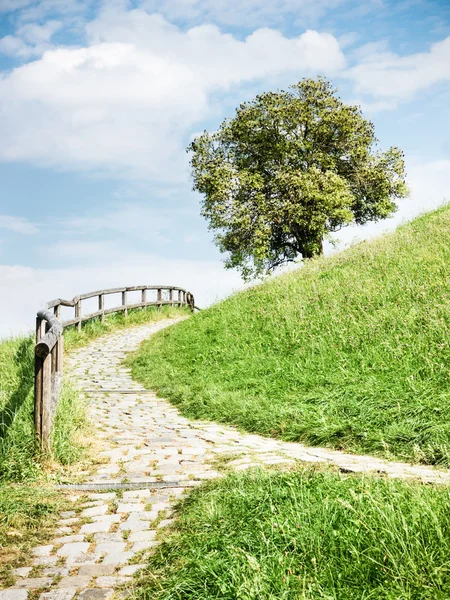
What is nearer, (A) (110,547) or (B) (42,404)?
(A) (110,547)

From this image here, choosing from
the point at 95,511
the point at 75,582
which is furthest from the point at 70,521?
the point at 75,582

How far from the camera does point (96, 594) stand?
345 cm

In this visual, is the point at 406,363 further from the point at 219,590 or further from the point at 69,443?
the point at 219,590

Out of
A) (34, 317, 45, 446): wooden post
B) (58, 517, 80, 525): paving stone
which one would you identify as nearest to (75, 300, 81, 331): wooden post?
(34, 317, 45, 446): wooden post

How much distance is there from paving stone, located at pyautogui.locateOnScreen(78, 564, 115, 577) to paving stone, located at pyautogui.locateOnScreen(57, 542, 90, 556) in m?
0.26

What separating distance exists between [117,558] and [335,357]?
664cm

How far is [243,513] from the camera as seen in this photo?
13.2 feet

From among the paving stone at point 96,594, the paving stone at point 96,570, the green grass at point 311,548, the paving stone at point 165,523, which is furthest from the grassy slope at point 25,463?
the green grass at point 311,548

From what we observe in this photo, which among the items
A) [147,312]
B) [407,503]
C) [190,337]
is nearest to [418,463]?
[407,503]

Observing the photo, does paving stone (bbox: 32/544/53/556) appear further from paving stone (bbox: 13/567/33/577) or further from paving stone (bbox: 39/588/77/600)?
paving stone (bbox: 39/588/77/600)

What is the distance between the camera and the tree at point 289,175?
86.8 ft

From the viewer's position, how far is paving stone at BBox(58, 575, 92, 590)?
3.57 m

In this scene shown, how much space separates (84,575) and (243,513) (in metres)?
1.17

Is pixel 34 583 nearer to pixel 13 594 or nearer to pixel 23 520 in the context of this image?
pixel 13 594
